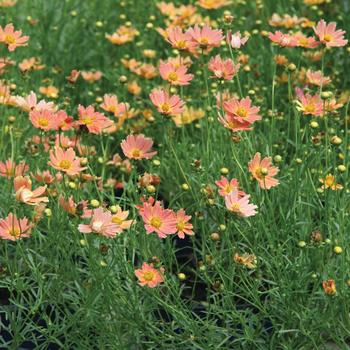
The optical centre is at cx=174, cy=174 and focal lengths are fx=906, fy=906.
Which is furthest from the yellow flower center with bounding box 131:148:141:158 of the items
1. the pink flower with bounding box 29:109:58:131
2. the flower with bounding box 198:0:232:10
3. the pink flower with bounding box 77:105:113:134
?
the flower with bounding box 198:0:232:10

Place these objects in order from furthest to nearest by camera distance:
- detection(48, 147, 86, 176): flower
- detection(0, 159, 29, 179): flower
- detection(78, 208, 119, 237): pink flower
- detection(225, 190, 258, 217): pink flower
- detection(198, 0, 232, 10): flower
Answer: detection(198, 0, 232, 10): flower, detection(0, 159, 29, 179): flower, detection(48, 147, 86, 176): flower, detection(225, 190, 258, 217): pink flower, detection(78, 208, 119, 237): pink flower

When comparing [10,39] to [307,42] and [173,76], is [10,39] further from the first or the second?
[307,42]

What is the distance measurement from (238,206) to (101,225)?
36cm

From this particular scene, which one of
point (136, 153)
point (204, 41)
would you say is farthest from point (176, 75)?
point (136, 153)

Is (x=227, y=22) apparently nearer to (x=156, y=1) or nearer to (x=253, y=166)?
(x=253, y=166)

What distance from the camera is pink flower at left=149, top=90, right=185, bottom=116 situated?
255 cm

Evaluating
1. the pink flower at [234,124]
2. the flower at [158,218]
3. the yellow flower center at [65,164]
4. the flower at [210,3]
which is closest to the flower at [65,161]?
the yellow flower center at [65,164]

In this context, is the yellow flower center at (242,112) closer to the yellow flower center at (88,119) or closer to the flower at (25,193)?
the yellow flower center at (88,119)

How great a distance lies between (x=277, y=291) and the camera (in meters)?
2.57

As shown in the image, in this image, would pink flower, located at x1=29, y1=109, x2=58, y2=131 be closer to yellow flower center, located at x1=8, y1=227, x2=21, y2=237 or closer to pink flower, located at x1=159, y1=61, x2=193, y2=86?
yellow flower center, located at x1=8, y1=227, x2=21, y2=237

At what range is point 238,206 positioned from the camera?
2.32m

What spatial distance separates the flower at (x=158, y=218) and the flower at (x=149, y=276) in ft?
0.34

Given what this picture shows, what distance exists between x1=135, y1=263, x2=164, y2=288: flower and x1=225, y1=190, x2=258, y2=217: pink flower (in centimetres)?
25

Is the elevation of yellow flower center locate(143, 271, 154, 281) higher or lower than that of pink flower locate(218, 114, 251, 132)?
lower
